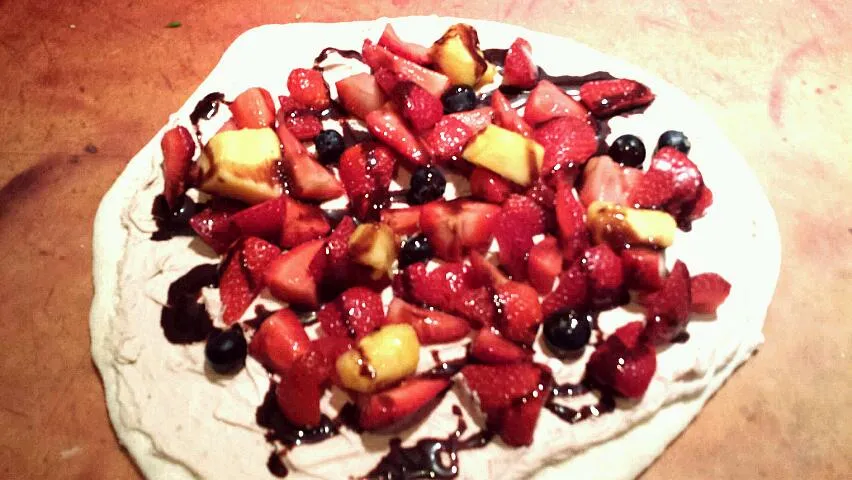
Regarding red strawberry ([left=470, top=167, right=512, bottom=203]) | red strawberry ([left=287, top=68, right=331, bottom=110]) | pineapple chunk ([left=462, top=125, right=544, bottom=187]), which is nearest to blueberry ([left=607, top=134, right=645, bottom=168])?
pineapple chunk ([left=462, top=125, right=544, bottom=187])

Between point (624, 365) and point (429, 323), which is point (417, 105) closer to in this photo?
point (429, 323)

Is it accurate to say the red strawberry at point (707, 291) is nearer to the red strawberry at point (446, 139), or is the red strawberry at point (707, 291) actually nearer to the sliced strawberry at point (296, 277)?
the red strawberry at point (446, 139)

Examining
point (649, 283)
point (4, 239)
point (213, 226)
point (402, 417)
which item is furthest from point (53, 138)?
point (649, 283)

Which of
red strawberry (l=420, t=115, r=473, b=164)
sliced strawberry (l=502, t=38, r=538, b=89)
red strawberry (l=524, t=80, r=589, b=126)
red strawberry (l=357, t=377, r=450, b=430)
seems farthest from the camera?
sliced strawberry (l=502, t=38, r=538, b=89)

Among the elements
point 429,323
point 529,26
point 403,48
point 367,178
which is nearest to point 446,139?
point 367,178

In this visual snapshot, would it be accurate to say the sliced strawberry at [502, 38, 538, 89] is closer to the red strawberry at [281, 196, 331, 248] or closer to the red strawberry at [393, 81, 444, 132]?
the red strawberry at [393, 81, 444, 132]

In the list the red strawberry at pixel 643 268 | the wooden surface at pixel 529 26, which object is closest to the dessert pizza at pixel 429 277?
the red strawberry at pixel 643 268
